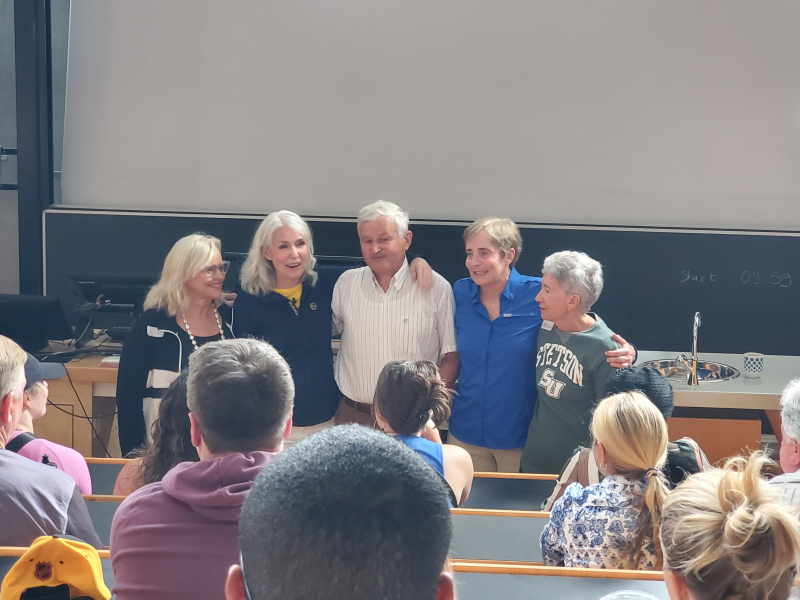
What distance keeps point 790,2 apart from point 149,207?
154 inches

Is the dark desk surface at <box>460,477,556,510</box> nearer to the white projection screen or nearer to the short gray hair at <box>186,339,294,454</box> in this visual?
the short gray hair at <box>186,339,294,454</box>

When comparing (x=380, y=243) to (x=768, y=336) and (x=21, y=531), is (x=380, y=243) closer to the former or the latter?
(x=21, y=531)

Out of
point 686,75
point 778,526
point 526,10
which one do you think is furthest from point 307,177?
point 778,526

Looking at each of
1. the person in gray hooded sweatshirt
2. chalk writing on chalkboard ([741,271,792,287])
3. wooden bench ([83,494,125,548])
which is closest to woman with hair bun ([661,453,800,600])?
the person in gray hooded sweatshirt

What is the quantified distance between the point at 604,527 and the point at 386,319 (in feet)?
4.70

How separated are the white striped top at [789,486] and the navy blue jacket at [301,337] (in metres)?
1.71

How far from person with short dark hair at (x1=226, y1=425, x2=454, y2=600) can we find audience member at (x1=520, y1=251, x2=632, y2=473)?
2.00m

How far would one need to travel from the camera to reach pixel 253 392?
151 cm

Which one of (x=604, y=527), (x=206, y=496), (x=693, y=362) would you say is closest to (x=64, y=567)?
(x=206, y=496)

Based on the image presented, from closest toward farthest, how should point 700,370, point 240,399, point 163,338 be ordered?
1. point 240,399
2. point 163,338
3. point 700,370

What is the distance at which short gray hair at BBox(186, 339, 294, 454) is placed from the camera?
148 cm

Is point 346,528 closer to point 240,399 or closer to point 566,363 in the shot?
point 240,399

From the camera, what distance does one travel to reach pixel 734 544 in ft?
3.56

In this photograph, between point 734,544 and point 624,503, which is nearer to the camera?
point 734,544
